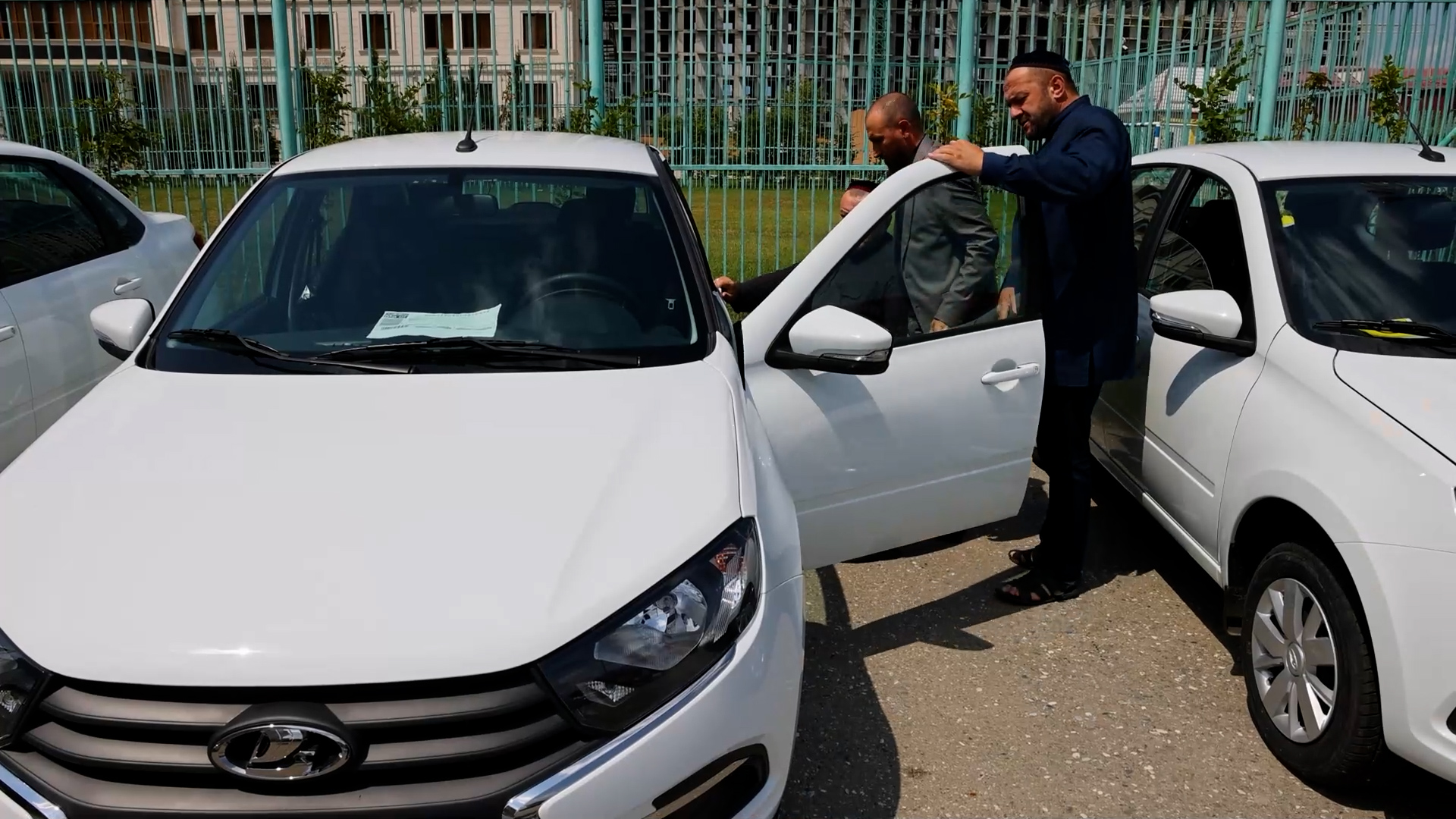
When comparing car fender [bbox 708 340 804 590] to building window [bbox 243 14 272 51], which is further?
building window [bbox 243 14 272 51]

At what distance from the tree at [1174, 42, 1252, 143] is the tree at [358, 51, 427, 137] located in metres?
5.52

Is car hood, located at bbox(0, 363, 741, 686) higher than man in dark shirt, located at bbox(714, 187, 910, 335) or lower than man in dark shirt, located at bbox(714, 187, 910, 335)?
lower

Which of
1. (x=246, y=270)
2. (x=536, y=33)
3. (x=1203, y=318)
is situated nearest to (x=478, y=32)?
(x=536, y=33)

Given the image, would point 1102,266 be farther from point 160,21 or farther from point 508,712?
point 160,21

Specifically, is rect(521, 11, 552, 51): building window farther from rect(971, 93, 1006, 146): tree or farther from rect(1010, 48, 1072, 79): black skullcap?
rect(1010, 48, 1072, 79): black skullcap

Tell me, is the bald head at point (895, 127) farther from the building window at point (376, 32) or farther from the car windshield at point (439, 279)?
the building window at point (376, 32)

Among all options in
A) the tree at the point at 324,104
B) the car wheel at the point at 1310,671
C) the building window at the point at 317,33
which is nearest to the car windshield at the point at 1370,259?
the car wheel at the point at 1310,671

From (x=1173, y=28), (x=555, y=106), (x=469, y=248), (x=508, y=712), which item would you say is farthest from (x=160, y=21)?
(x=508, y=712)

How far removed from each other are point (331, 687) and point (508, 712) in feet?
0.93

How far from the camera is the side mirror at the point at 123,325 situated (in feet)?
10.4

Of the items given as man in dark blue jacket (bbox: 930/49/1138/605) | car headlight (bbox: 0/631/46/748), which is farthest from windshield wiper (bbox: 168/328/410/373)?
man in dark blue jacket (bbox: 930/49/1138/605)

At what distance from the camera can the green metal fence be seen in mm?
8156

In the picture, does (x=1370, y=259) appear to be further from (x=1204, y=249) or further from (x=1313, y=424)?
(x=1313, y=424)

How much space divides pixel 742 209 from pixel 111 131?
455 cm
